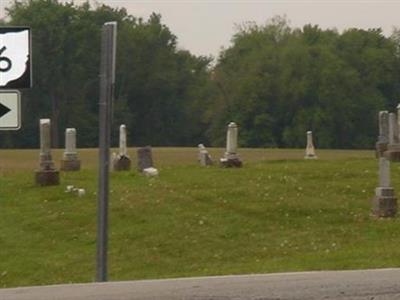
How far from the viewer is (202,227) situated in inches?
698

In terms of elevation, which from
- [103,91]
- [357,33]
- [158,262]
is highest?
[357,33]

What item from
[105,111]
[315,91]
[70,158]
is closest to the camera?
[105,111]

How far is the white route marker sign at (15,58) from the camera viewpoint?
11.0 meters

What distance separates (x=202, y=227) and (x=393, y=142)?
10.7m

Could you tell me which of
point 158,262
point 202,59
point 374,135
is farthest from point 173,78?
→ point 158,262

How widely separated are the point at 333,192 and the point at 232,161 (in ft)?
21.0

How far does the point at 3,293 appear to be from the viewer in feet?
34.3

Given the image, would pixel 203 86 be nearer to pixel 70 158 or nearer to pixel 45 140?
pixel 70 158

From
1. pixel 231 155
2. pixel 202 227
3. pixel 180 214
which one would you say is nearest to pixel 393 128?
pixel 231 155

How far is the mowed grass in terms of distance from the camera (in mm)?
14891

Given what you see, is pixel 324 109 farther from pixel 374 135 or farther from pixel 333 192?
pixel 333 192

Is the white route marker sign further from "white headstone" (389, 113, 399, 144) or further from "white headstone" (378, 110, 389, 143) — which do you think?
"white headstone" (378, 110, 389, 143)

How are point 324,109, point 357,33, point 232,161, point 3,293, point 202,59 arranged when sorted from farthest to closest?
point 202,59 → point 357,33 → point 324,109 → point 232,161 → point 3,293

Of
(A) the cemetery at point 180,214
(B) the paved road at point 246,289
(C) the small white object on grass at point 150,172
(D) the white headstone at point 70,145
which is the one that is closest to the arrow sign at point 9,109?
(A) the cemetery at point 180,214
